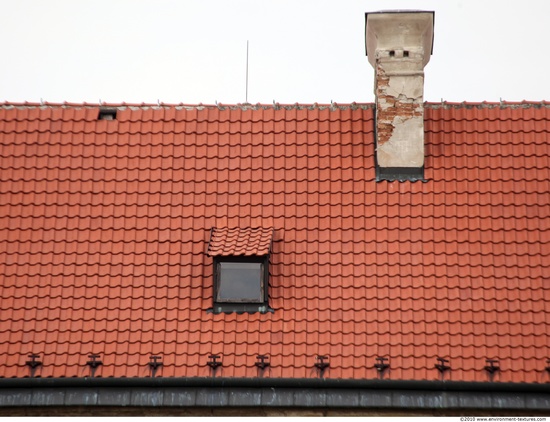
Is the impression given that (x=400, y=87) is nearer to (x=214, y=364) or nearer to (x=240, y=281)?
(x=240, y=281)

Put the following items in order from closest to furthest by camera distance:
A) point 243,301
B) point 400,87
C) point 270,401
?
point 270,401
point 243,301
point 400,87

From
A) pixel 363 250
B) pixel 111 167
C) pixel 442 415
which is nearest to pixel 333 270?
pixel 363 250

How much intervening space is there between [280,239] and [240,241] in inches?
25.4

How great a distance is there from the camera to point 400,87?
1594 centimetres

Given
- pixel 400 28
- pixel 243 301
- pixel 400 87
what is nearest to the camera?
pixel 243 301

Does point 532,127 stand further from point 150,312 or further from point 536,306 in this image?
point 150,312

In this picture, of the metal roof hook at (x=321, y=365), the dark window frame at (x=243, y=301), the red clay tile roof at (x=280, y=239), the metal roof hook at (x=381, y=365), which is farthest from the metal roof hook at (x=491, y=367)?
the dark window frame at (x=243, y=301)

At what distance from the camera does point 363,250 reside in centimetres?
1480

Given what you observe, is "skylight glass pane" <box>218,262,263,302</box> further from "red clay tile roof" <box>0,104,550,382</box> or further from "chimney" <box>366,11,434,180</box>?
"chimney" <box>366,11,434,180</box>

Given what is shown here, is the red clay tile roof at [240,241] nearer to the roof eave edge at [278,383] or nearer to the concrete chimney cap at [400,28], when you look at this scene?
the roof eave edge at [278,383]

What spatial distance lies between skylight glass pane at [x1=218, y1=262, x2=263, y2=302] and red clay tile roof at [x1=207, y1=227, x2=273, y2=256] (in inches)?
9.0

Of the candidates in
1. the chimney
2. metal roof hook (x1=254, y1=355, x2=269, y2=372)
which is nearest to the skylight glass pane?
metal roof hook (x1=254, y1=355, x2=269, y2=372)

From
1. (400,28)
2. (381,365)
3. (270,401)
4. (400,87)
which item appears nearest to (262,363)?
(270,401)

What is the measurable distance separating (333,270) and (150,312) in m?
2.53
